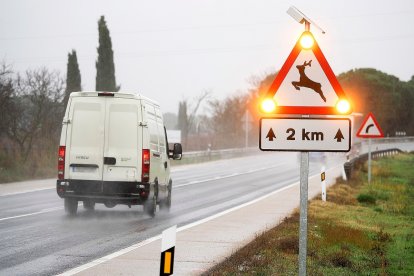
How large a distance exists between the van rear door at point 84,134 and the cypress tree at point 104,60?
32.5 metres

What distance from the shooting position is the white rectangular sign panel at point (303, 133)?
6.56 m

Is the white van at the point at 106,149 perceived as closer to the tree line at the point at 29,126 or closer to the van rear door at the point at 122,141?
the van rear door at the point at 122,141

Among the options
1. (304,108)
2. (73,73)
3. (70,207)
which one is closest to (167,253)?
(304,108)

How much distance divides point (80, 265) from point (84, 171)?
638 centimetres

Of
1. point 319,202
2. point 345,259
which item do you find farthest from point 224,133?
point 345,259

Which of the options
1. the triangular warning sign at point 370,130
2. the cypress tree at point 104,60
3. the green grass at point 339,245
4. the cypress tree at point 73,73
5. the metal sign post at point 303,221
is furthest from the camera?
the cypress tree at point 104,60

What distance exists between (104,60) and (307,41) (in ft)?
141

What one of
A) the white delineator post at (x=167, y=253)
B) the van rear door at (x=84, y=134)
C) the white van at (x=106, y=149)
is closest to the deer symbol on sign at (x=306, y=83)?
the white delineator post at (x=167, y=253)

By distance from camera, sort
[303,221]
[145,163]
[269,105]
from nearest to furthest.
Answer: [303,221] < [269,105] < [145,163]

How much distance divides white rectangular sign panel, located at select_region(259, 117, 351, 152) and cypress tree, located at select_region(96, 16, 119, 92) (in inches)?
1670

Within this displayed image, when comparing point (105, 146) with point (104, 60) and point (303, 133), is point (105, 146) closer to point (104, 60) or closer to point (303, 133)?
A: point (303, 133)

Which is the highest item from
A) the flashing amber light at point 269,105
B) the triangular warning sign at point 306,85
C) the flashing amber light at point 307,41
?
the flashing amber light at point 307,41

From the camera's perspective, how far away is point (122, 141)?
52.8 ft

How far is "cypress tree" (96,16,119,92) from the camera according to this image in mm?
48450
